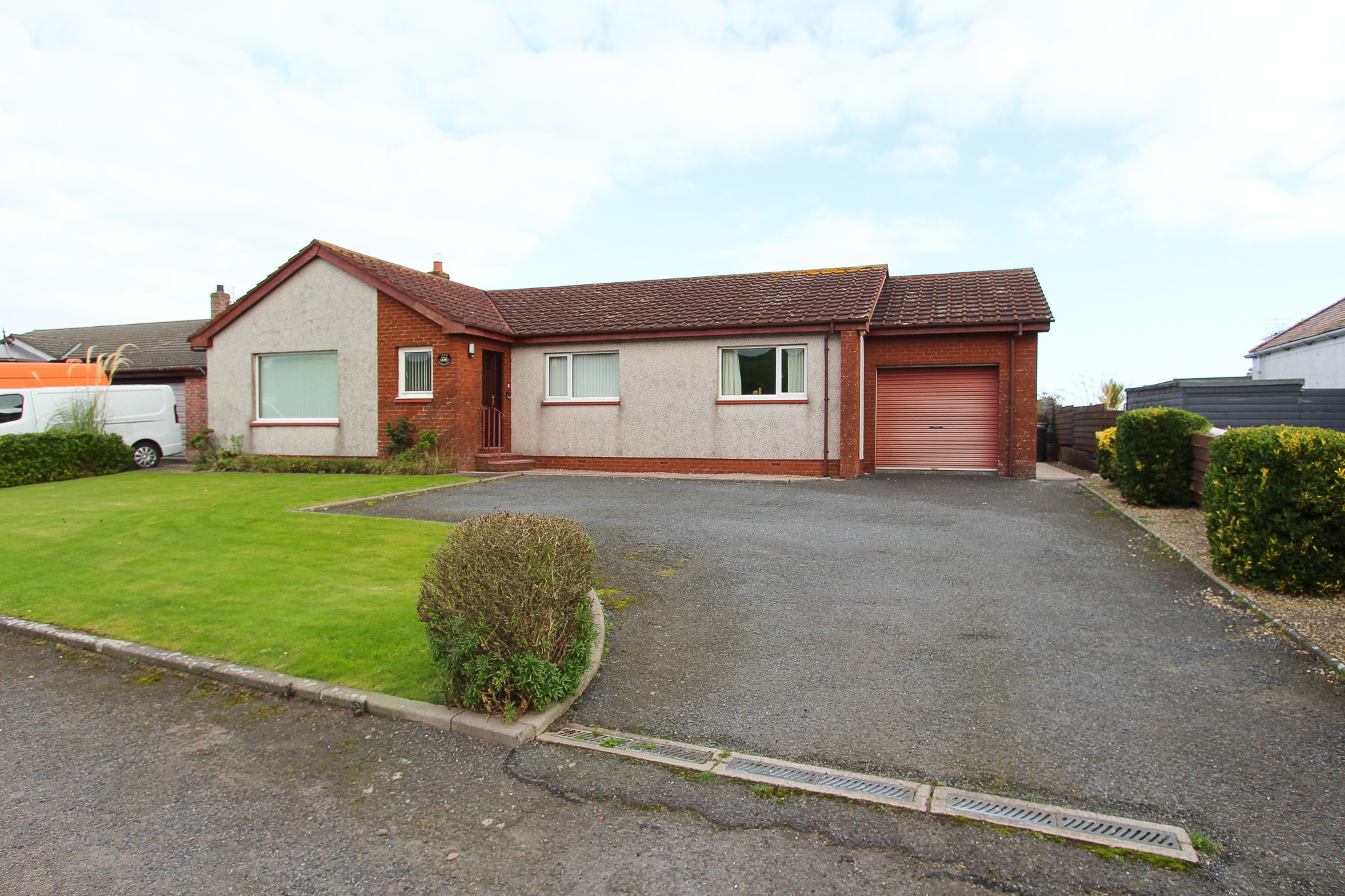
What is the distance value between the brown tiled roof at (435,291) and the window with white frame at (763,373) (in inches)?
202

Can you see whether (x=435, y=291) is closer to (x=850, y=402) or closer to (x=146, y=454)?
(x=146, y=454)

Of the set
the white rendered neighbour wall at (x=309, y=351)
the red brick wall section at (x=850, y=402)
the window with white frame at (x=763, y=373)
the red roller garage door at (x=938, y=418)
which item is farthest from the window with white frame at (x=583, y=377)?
the red roller garage door at (x=938, y=418)

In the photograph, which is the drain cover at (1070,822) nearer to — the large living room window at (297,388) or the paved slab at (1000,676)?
the paved slab at (1000,676)

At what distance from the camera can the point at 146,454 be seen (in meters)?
18.6

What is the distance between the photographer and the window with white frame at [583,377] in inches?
695

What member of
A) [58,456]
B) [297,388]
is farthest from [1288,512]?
[58,456]

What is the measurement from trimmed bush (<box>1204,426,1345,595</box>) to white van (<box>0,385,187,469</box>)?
20.2 meters

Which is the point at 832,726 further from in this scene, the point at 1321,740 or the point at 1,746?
the point at 1,746

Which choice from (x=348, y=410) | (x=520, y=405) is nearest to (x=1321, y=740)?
(x=520, y=405)

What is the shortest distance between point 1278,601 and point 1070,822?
437cm

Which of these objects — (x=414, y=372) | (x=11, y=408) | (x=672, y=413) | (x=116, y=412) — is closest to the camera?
(x=11, y=408)

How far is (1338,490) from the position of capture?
6160mm

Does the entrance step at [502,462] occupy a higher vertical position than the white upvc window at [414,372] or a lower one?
lower

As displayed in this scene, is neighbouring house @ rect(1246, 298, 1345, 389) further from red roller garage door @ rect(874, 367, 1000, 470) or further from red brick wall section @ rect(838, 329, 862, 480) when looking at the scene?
red brick wall section @ rect(838, 329, 862, 480)
